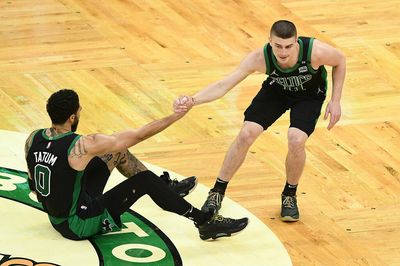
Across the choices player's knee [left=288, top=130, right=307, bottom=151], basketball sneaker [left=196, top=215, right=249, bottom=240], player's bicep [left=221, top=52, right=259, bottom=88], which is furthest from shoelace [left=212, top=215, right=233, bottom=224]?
player's bicep [left=221, top=52, right=259, bottom=88]

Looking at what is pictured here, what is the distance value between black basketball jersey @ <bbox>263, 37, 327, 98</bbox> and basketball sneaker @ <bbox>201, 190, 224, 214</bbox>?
86 cm

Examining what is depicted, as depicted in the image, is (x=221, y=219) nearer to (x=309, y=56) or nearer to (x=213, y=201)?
(x=213, y=201)

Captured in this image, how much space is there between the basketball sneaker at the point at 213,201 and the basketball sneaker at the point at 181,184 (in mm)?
243

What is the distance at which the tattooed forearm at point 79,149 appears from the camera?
734cm

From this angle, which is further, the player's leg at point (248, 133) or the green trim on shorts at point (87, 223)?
the player's leg at point (248, 133)

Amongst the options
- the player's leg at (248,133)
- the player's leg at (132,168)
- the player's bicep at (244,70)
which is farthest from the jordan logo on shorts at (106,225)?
the player's bicep at (244,70)

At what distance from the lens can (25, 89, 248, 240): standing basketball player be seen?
7344mm

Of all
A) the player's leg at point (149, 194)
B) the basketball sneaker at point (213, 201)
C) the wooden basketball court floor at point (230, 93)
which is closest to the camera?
the player's leg at point (149, 194)

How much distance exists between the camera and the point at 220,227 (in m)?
7.88

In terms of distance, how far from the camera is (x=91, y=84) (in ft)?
35.1

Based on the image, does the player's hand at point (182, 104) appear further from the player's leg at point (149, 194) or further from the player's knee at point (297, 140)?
the player's knee at point (297, 140)

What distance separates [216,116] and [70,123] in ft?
9.77

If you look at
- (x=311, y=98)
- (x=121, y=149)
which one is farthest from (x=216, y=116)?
(x=121, y=149)

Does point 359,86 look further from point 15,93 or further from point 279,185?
point 15,93
